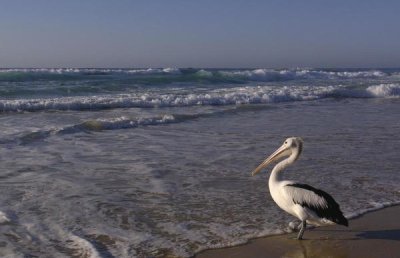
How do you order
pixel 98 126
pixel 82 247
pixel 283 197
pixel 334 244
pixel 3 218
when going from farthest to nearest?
pixel 98 126, pixel 3 218, pixel 283 197, pixel 334 244, pixel 82 247

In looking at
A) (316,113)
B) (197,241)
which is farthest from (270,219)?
(316,113)

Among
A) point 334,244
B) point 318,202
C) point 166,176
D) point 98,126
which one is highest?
point 318,202

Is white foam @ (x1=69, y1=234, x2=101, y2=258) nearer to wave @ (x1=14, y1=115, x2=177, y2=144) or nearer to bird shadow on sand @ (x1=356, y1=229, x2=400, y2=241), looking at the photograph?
bird shadow on sand @ (x1=356, y1=229, x2=400, y2=241)

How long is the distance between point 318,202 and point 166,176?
286cm

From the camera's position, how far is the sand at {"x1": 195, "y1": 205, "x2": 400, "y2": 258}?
182 inches

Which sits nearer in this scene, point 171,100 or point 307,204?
point 307,204

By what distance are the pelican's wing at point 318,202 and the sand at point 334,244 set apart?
0.76 feet

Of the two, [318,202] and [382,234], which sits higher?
[318,202]

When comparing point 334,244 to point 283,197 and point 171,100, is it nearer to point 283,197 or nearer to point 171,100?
point 283,197

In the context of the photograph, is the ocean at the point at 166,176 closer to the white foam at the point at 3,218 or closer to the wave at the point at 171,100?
the white foam at the point at 3,218

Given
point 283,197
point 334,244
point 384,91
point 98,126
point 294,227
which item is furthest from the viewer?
point 384,91

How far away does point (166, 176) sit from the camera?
7387 millimetres

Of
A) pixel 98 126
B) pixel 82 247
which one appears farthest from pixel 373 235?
pixel 98 126

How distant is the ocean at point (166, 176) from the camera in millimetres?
5051
